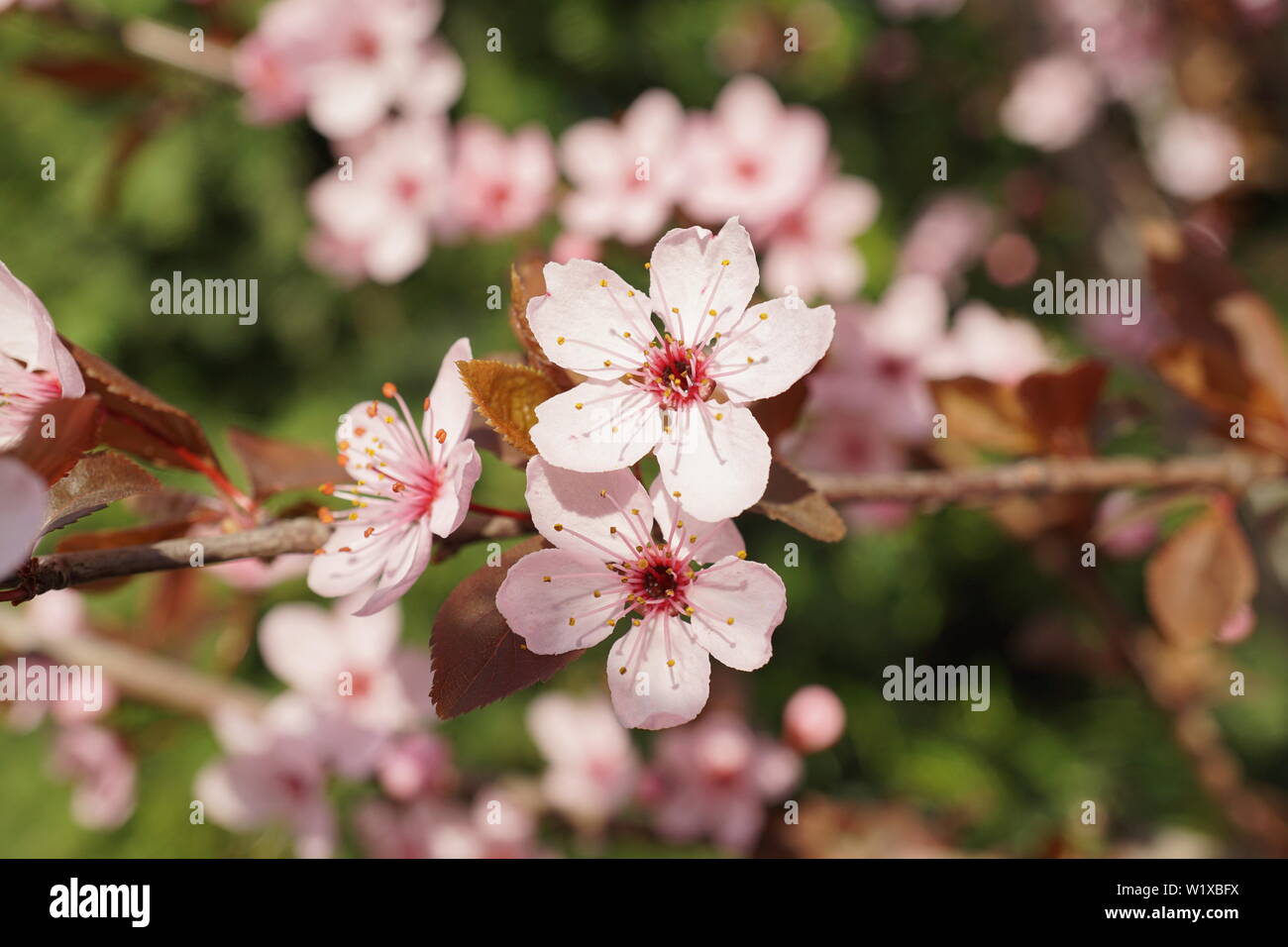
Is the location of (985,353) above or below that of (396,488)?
above

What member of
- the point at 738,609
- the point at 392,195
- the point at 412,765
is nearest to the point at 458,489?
the point at 738,609

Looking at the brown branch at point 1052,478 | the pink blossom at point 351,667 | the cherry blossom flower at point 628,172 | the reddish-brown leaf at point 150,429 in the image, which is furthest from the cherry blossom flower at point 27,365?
the cherry blossom flower at point 628,172

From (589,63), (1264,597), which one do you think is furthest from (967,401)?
(589,63)

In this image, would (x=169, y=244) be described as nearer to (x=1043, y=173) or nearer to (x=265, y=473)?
(x=265, y=473)

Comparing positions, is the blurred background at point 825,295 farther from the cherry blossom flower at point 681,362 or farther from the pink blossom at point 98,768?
the cherry blossom flower at point 681,362

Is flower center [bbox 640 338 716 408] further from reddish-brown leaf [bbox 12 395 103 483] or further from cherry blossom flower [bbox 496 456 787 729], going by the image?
reddish-brown leaf [bbox 12 395 103 483]

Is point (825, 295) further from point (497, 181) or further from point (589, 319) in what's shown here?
point (589, 319)
